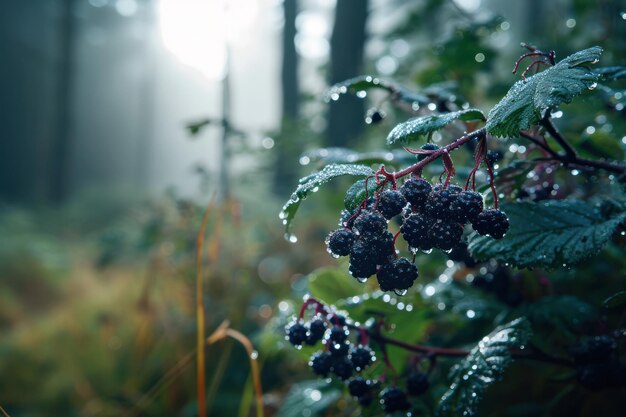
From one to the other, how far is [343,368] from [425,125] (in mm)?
577

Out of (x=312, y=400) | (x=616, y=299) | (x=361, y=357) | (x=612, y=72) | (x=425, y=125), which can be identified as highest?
(x=612, y=72)

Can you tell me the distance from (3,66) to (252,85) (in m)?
27.7

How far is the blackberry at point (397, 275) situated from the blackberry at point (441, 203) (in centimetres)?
11

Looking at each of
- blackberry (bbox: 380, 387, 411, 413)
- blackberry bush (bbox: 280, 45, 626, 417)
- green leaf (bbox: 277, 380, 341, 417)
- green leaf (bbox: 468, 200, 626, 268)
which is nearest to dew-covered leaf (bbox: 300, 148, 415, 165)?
blackberry bush (bbox: 280, 45, 626, 417)

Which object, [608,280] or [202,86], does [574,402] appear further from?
[202,86]

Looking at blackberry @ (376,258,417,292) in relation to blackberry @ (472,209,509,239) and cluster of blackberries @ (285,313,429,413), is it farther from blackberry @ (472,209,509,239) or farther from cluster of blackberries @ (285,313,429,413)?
cluster of blackberries @ (285,313,429,413)

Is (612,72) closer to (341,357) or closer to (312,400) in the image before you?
(341,357)

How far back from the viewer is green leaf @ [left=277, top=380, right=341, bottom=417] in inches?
60.2

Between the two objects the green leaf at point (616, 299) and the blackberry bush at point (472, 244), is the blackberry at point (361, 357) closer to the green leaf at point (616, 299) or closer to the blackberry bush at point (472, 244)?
the blackberry bush at point (472, 244)

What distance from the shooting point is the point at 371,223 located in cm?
81

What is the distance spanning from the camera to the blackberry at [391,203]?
0.79 m

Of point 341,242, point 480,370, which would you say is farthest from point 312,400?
point 341,242

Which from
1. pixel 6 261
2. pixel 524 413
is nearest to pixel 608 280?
pixel 524 413

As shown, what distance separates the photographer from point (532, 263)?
966mm
